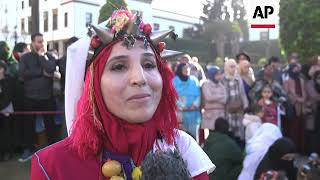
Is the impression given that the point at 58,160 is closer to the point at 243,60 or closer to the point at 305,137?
the point at 243,60

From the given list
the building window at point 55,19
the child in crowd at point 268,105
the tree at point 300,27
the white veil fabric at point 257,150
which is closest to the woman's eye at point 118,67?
the white veil fabric at point 257,150

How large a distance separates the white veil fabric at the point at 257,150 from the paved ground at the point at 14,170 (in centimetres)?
258

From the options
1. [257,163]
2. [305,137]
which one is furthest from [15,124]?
[305,137]

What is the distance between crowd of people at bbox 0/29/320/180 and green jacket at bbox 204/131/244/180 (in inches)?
6.7

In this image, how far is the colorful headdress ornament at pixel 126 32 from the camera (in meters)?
1.66

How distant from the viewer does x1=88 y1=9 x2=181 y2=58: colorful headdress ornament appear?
1.66m

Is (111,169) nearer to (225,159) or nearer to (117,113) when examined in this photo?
(117,113)

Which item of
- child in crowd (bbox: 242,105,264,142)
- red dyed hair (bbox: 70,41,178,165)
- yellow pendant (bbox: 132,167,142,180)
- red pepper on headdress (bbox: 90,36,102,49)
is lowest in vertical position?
child in crowd (bbox: 242,105,264,142)

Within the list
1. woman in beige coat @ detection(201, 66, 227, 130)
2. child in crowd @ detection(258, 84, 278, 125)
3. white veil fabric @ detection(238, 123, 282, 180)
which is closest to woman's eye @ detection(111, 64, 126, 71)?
white veil fabric @ detection(238, 123, 282, 180)

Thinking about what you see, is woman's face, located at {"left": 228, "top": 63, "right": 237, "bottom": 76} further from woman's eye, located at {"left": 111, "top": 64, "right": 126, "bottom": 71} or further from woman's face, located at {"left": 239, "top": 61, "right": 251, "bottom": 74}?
woman's eye, located at {"left": 111, "top": 64, "right": 126, "bottom": 71}

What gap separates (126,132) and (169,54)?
0.39 metres

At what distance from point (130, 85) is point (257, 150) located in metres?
3.02

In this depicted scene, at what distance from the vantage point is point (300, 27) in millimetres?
14180

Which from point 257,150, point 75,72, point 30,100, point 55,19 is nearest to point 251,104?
point 257,150
